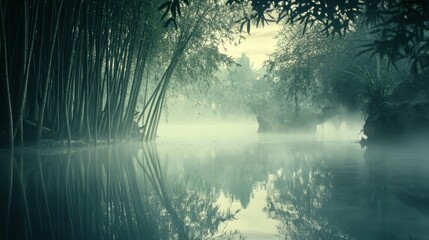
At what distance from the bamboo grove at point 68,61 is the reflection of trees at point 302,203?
5106 millimetres

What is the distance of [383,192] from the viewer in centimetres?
388

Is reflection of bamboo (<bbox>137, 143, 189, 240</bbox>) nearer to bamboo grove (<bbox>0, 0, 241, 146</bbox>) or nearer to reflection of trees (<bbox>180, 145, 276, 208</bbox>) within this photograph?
reflection of trees (<bbox>180, 145, 276, 208</bbox>)

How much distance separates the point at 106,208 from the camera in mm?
3186

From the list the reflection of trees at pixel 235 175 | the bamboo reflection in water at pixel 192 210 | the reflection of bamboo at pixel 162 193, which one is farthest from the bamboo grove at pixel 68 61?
the bamboo reflection in water at pixel 192 210

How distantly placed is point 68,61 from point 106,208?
649cm

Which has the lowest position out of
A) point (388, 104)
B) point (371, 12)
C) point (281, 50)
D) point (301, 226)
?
point (301, 226)

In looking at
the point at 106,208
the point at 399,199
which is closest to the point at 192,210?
the point at 106,208

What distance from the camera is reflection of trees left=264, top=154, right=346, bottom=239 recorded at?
8.17ft

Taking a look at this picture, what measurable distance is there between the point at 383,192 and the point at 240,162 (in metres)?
3.59

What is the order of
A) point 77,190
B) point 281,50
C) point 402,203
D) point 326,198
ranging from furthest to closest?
point 281,50 < point 77,190 < point 326,198 < point 402,203

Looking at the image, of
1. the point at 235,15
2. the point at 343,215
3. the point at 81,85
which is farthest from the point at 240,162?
the point at 235,15

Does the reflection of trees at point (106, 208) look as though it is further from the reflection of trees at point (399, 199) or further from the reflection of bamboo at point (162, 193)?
the reflection of trees at point (399, 199)

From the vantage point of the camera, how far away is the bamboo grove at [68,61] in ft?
25.8

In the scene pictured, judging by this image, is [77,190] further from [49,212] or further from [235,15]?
[235,15]
